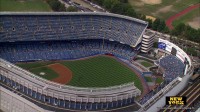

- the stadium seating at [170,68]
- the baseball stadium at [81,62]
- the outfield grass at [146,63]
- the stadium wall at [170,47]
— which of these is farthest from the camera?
the outfield grass at [146,63]

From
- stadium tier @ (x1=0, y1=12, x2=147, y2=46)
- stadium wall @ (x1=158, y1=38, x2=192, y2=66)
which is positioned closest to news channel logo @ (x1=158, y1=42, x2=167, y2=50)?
stadium wall @ (x1=158, y1=38, x2=192, y2=66)

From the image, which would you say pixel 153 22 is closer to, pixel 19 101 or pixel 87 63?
pixel 87 63

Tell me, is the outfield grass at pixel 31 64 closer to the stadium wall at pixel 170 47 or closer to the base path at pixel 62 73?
the base path at pixel 62 73

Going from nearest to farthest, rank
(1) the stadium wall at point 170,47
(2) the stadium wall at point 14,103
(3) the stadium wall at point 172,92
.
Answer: (2) the stadium wall at point 14,103, (3) the stadium wall at point 172,92, (1) the stadium wall at point 170,47

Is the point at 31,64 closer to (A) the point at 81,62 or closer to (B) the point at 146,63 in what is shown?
(A) the point at 81,62

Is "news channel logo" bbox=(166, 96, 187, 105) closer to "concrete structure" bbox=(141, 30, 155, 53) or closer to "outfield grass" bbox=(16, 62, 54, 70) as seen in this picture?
"concrete structure" bbox=(141, 30, 155, 53)

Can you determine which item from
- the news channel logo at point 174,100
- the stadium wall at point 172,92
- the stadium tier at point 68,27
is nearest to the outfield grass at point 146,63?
the stadium tier at point 68,27

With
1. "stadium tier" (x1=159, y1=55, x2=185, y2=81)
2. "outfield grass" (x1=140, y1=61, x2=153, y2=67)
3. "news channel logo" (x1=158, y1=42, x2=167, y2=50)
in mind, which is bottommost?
"outfield grass" (x1=140, y1=61, x2=153, y2=67)
